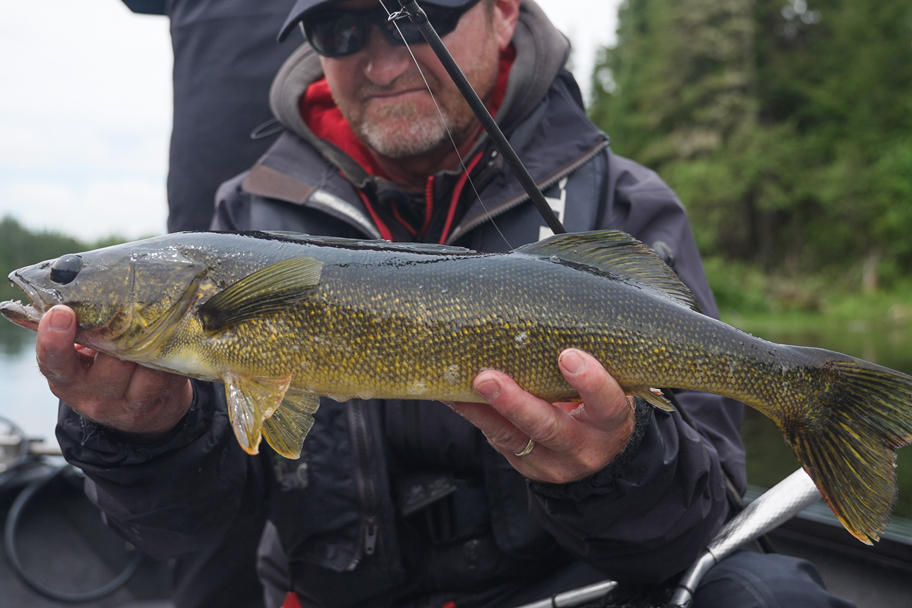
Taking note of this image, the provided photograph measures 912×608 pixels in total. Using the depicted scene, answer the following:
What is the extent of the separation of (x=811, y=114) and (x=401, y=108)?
123ft

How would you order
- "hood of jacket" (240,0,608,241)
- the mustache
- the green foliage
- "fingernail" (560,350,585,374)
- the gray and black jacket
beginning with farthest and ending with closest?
1. the green foliage
2. the mustache
3. "hood of jacket" (240,0,608,241)
4. the gray and black jacket
5. "fingernail" (560,350,585,374)

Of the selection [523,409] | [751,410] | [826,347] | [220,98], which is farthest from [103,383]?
[826,347]

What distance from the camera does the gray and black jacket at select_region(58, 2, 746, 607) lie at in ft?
8.50

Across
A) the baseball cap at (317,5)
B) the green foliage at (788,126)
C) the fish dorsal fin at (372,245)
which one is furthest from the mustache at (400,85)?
the green foliage at (788,126)

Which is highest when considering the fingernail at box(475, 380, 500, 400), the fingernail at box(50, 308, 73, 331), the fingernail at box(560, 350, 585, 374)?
the fingernail at box(50, 308, 73, 331)

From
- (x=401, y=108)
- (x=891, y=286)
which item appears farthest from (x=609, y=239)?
(x=891, y=286)

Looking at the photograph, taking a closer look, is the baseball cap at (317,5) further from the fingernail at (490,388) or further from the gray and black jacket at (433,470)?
the fingernail at (490,388)

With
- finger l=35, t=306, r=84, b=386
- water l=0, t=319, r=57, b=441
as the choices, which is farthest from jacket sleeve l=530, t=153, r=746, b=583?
water l=0, t=319, r=57, b=441

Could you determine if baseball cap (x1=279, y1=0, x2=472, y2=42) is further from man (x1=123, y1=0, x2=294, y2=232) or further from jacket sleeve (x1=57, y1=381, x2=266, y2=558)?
jacket sleeve (x1=57, y1=381, x2=266, y2=558)

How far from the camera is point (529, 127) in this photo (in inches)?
129

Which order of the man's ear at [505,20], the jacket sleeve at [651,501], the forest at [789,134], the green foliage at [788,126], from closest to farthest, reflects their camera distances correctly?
the jacket sleeve at [651,501] < the man's ear at [505,20] < the forest at [789,134] < the green foliage at [788,126]

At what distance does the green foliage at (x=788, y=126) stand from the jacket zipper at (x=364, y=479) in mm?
30955

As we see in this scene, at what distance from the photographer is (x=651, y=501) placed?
2500 mm

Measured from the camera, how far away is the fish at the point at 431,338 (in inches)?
83.5
